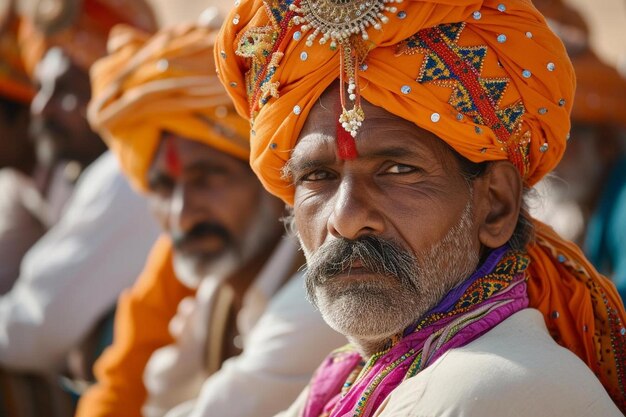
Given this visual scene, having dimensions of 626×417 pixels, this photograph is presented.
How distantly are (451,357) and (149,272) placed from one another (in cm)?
328

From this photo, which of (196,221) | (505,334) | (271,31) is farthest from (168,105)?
(505,334)

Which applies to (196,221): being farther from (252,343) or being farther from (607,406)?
(607,406)

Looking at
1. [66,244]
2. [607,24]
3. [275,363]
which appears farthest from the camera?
[607,24]

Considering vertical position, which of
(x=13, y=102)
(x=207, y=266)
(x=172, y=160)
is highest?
(x=172, y=160)

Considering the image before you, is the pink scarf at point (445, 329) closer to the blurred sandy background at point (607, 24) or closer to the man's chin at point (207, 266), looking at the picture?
the man's chin at point (207, 266)

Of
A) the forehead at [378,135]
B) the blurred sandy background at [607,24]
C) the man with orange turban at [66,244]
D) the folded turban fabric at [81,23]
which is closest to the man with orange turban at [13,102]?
the folded turban fabric at [81,23]

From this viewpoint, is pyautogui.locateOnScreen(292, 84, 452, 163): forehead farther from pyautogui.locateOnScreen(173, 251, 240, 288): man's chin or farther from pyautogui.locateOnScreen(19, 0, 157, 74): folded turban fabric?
pyautogui.locateOnScreen(19, 0, 157, 74): folded turban fabric

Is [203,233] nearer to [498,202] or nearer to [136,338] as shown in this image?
[136,338]

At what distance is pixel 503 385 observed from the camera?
7.71 ft

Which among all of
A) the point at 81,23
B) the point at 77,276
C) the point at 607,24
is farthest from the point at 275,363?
the point at 607,24

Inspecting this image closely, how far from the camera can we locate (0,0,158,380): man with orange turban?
5.85 metres

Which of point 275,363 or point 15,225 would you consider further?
point 15,225

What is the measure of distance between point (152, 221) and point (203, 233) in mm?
1416

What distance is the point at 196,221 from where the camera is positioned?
4836mm
